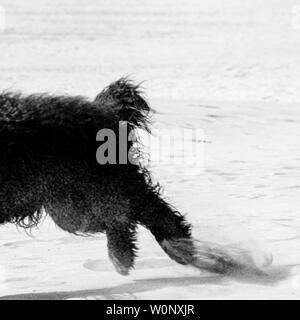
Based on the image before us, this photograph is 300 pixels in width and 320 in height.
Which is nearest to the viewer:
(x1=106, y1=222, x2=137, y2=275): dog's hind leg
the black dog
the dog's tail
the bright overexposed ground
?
the black dog

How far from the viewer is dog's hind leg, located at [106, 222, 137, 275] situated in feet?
17.6

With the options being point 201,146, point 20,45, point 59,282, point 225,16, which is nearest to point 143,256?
point 59,282

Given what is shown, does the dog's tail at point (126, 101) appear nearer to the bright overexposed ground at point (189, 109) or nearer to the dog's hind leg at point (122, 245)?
the dog's hind leg at point (122, 245)

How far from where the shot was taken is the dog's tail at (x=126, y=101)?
554cm

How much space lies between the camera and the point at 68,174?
504 centimetres

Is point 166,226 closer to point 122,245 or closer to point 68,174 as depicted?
point 122,245

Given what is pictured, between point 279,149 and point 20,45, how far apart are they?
7274 mm

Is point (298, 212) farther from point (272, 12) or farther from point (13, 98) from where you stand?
point (272, 12)

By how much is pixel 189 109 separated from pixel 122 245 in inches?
244

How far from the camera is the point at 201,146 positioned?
32.2ft

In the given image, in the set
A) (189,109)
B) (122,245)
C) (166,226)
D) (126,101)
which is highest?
(189,109)

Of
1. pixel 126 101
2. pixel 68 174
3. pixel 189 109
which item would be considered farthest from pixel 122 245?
pixel 189 109

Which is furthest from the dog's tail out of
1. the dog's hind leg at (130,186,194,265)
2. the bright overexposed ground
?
the bright overexposed ground

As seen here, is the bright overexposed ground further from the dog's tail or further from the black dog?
the dog's tail
